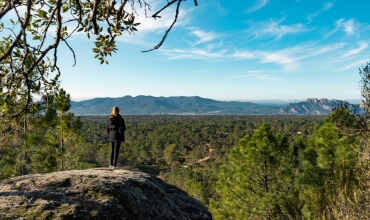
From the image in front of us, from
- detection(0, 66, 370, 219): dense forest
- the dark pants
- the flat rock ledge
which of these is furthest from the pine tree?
the flat rock ledge

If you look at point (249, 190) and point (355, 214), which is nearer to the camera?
point (355, 214)

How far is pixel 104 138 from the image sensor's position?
91000mm

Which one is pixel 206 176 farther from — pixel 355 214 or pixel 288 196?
pixel 355 214

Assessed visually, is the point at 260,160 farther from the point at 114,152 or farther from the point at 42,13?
the point at 42,13

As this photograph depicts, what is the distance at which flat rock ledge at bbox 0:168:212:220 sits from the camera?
4.02 meters

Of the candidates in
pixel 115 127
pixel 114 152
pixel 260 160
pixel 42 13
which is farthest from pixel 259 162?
pixel 42 13

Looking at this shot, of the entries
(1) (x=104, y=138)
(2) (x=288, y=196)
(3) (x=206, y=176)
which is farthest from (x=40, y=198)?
(1) (x=104, y=138)

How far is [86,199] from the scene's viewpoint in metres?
4.46

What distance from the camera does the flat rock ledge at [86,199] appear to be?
4020mm

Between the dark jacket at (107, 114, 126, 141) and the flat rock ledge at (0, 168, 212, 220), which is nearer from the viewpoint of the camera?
the flat rock ledge at (0, 168, 212, 220)

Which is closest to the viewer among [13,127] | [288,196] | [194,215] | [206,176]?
[194,215]

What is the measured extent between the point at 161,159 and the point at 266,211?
66148 millimetres

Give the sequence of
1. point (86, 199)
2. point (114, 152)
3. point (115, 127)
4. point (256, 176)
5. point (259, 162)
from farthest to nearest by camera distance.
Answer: point (256, 176) < point (259, 162) < point (114, 152) < point (115, 127) < point (86, 199)

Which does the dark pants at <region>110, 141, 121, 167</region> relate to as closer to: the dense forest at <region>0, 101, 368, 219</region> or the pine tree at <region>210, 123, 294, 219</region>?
the dense forest at <region>0, 101, 368, 219</region>
